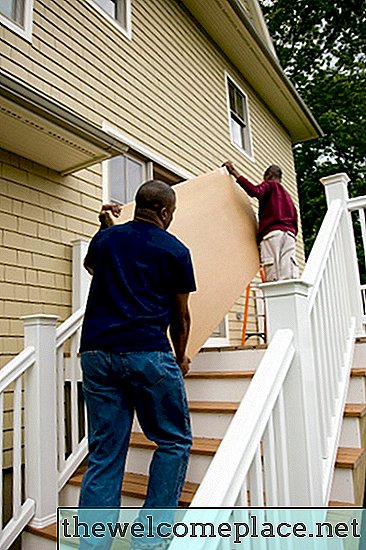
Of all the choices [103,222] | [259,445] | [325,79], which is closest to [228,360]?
[103,222]

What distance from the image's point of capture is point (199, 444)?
2672mm

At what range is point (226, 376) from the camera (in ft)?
9.75

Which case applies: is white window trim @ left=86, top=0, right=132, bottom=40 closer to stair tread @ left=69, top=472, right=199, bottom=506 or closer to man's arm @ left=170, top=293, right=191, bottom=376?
man's arm @ left=170, top=293, right=191, bottom=376

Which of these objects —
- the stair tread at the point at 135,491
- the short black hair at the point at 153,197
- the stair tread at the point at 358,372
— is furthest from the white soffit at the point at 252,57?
the stair tread at the point at 135,491

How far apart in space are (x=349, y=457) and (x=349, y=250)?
67.4 inches

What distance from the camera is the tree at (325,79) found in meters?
16.5

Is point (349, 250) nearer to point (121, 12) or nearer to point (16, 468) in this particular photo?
point (16, 468)

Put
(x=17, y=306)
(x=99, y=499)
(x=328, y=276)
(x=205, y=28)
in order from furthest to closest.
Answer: (x=205, y=28) < (x=17, y=306) < (x=328, y=276) < (x=99, y=499)

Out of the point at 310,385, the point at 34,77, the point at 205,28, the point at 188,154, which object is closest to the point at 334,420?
the point at 310,385

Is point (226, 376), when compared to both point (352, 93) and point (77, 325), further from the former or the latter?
point (352, 93)

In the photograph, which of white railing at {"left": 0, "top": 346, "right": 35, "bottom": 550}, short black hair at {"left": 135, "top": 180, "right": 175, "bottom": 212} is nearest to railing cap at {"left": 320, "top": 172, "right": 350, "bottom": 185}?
short black hair at {"left": 135, "top": 180, "right": 175, "bottom": 212}

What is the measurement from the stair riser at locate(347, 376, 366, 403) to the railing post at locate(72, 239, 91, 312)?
2277 millimetres

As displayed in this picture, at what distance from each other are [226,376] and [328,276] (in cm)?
86

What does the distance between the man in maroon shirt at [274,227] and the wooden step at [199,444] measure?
1258 mm
